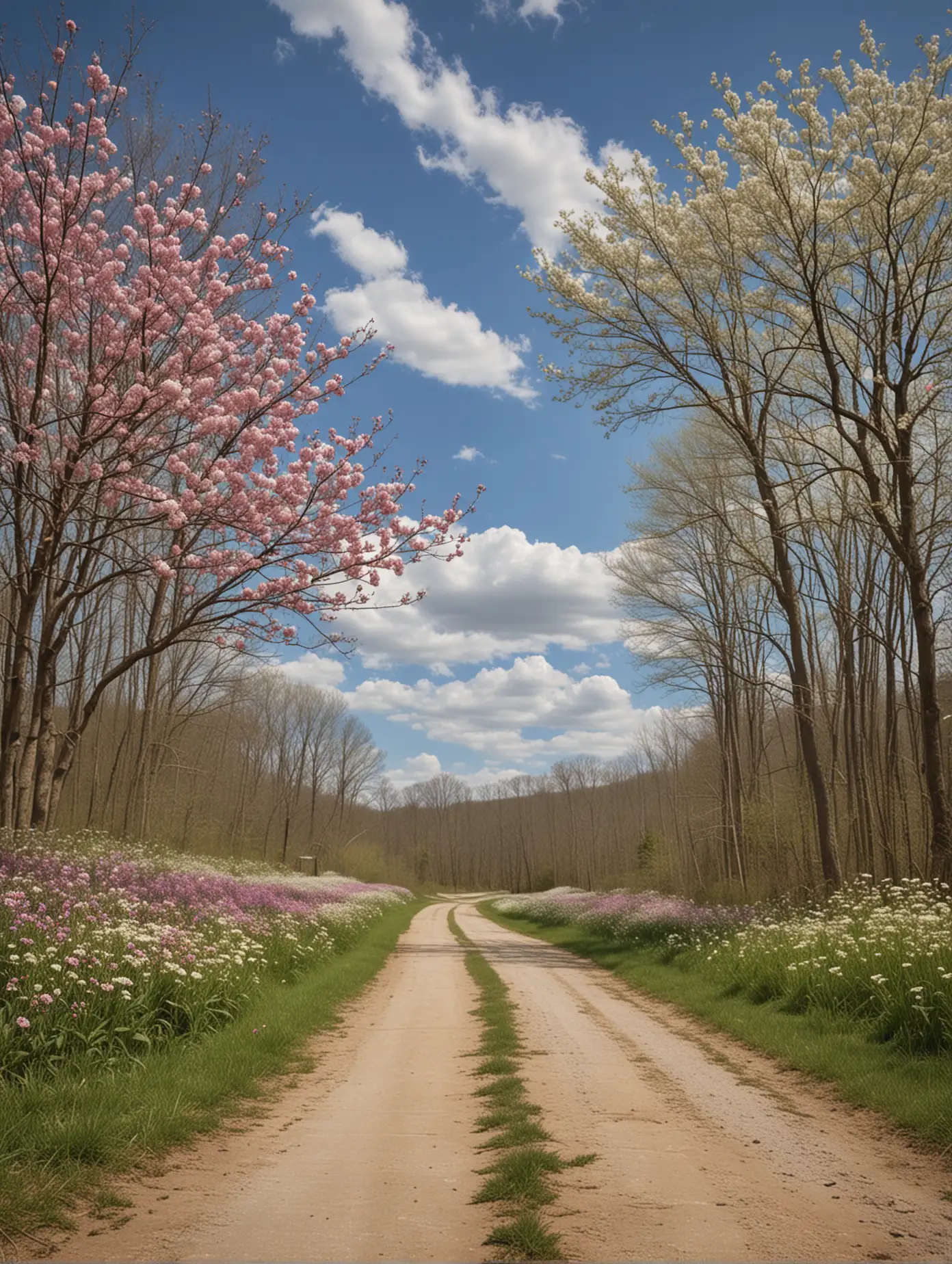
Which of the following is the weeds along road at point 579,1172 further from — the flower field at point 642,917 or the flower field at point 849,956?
the flower field at point 642,917

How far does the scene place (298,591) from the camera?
1137 cm

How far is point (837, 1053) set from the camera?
7.40 m

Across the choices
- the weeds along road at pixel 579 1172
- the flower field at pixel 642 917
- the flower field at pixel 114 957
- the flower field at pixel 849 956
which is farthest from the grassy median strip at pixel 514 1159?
the flower field at pixel 642 917

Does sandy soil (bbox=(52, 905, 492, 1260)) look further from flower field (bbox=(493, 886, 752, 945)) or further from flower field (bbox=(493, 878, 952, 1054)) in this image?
flower field (bbox=(493, 886, 752, 945))

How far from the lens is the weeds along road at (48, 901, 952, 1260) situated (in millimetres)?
3869

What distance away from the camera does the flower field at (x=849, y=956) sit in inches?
290

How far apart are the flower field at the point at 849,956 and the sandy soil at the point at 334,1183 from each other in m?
3.81

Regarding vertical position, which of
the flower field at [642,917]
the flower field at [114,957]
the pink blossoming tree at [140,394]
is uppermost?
the pink blossoming tree at [140,394]

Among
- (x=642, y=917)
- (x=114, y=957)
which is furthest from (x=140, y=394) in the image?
(x=642, y=917)

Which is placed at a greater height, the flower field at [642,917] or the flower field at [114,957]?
the flower field at [114,957]

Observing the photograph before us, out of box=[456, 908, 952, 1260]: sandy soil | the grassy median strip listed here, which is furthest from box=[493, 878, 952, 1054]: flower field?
the grassy median strip

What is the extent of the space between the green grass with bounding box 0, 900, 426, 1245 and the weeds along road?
0.21 m

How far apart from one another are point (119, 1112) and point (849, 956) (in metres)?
7.47

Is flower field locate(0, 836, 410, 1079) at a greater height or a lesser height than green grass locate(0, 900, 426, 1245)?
greater
